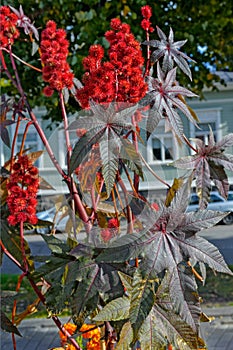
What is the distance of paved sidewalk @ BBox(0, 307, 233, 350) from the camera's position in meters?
2.94

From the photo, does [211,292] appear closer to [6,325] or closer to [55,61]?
[6,325]

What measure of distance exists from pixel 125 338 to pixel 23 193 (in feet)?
0.69

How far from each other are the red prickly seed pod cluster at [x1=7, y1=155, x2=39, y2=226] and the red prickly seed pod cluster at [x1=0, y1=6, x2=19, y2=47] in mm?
200

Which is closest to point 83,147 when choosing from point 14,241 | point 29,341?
point 14,241

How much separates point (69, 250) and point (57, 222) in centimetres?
11

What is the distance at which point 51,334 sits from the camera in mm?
3240

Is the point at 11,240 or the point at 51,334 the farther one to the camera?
the point at 51,334

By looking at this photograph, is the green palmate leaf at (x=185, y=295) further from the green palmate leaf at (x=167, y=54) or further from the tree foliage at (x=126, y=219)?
the green palmate leaf at (x=167, y=54)

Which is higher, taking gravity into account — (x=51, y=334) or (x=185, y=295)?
(x=185, y=295)

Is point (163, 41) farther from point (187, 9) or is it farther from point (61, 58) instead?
point (187, 9)

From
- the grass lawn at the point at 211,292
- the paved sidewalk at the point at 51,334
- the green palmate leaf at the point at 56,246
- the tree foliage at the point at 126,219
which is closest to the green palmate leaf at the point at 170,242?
the tree foliage at the point at 126,219

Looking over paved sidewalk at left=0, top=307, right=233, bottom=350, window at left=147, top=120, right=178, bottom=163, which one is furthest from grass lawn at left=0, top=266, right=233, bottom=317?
window at left=147, top=120, right=178, bottom=163

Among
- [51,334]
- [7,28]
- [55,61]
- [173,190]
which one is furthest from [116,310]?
[51,334]

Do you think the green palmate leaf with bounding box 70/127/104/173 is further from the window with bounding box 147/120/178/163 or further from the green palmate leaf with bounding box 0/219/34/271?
the green palmate leaf with bounding box 0/219/34/271
